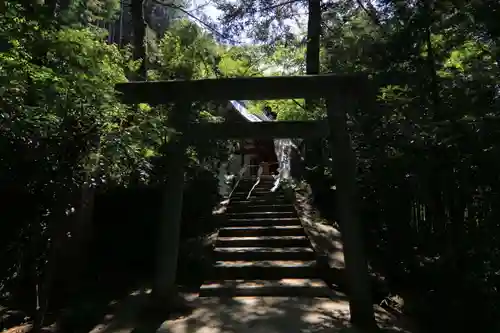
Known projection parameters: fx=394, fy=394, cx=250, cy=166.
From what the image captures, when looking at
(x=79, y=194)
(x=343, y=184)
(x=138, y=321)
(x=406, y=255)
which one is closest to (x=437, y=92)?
(x=343, y=184)

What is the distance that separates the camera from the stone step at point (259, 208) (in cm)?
995

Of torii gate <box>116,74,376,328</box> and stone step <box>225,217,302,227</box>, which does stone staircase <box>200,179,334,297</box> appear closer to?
stone step <box>225,217,302,227</box>

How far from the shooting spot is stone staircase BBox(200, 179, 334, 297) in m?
6.15

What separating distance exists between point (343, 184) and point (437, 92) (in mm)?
1611

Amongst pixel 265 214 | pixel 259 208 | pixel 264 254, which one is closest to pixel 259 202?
pixel 259 208

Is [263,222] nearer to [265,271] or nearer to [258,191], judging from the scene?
[265,271]

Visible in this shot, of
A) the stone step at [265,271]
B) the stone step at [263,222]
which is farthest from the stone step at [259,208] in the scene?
the stone step at [265,271]

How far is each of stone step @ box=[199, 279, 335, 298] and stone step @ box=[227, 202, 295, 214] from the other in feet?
11.8

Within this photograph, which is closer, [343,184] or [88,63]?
[88,63]

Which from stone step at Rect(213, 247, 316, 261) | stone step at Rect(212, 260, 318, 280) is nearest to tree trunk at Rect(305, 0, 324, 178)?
stone step at Rect(213, 247, 316, 261)

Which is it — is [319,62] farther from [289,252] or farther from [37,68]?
A: [37,68]

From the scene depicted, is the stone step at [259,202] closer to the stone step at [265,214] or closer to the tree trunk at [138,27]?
the stone step at [265,214]

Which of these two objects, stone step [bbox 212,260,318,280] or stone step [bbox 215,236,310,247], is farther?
stone step [bbox 215,236,310,247]

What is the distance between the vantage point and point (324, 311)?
5.27 m
